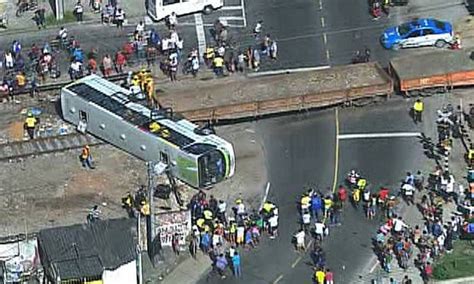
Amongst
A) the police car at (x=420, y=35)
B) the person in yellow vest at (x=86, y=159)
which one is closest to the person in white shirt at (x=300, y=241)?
the person in yellow vest at (x=86, y=159)

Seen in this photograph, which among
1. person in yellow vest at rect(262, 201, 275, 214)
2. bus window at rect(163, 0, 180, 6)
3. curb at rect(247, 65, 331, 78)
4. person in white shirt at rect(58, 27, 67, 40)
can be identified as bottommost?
person in yellow vest at rect(262, 201, 275, 214)

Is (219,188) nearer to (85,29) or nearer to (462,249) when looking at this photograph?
(462,249)

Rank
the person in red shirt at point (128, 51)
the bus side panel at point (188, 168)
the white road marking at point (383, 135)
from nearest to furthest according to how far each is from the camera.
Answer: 1. the bus side panel at point (188, 168)
2. the white road marking at point (383, 135)
3. the person in red shirt at point (128, 51)

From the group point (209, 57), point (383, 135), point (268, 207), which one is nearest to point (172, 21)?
point (209, 57)

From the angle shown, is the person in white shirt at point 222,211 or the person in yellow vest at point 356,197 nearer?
the person in white shirt at point 222,211

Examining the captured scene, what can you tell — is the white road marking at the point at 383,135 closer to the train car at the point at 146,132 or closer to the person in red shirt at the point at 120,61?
the train car at the point at 146,132

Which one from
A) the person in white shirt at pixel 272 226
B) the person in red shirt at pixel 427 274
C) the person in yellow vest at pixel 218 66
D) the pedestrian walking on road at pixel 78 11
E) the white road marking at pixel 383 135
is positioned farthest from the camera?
the pedestrian walking on road at pixel 78 11

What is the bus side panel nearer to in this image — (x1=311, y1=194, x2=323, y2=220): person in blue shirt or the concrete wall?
(x1=311, y1=194, x2=323, y2=220): person in blue shirt

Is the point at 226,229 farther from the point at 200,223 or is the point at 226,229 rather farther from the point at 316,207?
the point at 316,207

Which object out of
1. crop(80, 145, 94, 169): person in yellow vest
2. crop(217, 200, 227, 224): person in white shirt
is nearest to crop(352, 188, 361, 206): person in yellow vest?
crop(217, 200, 227, 224): person in white shirt
